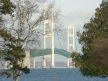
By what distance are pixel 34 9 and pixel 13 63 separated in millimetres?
6808

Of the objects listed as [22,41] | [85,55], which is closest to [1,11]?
[22,41]

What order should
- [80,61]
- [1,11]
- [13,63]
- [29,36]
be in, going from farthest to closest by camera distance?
[80,61] → [29,36] → [13,63] → [1,11]

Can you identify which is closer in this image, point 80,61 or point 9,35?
point 9,35

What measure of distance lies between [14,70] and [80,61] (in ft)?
28.7

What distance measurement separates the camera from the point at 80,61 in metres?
55.0

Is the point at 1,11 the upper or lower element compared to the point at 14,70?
upper

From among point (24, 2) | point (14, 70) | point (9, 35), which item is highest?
point (24, 2)

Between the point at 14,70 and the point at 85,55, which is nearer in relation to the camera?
the point at 14,70

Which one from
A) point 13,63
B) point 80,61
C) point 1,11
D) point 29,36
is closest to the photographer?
point 1,11

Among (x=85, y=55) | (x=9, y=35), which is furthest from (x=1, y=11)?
(x=85, y=55)

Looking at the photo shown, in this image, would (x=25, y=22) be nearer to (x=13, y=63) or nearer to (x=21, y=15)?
(x=21, y=15)

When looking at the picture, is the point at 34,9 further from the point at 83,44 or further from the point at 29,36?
the point at 83,44

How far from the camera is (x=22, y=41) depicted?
50.1 metres

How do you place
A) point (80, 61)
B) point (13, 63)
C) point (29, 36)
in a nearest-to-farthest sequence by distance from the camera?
1. point (13, 63)
2. point (29, 36)
3. point (80, 61)
